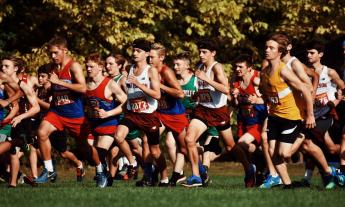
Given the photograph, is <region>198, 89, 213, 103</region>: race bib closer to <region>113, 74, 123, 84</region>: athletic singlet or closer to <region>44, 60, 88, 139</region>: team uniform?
<region>44, 60, 88, 139</region>: team uniform

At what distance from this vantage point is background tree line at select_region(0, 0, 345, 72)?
29438 mm

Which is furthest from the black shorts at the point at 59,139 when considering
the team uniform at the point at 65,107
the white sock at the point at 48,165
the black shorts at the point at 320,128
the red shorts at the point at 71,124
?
the black shorts at the point at 320,128

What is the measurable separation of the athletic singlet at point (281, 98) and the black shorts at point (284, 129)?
0.24 feet

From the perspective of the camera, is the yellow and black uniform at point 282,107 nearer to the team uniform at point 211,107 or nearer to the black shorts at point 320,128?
the black shorts at point 320,128

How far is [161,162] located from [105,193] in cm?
355

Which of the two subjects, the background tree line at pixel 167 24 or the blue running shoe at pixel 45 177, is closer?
the blue running shoe at pixel 45 177

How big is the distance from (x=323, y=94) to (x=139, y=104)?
9.91 feet

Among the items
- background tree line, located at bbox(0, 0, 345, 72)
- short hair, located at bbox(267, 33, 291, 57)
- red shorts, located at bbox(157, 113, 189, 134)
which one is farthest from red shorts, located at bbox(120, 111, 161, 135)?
background tree line, located at bbox(0, 0, 345, 72)

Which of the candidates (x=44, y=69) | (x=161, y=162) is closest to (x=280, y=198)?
(x=161, y=162)

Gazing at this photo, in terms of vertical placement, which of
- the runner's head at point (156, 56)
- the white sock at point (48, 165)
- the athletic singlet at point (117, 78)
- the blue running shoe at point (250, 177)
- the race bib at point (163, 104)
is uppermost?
the runner's head at point (156, 56)

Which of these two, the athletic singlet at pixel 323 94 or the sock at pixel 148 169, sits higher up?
the athletic singlet at pixel 323 94

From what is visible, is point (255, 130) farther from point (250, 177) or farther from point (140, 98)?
point (140, 98)

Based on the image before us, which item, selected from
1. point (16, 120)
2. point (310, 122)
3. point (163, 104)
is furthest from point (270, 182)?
point (16, 120)

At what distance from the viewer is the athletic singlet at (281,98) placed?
15.6 m
